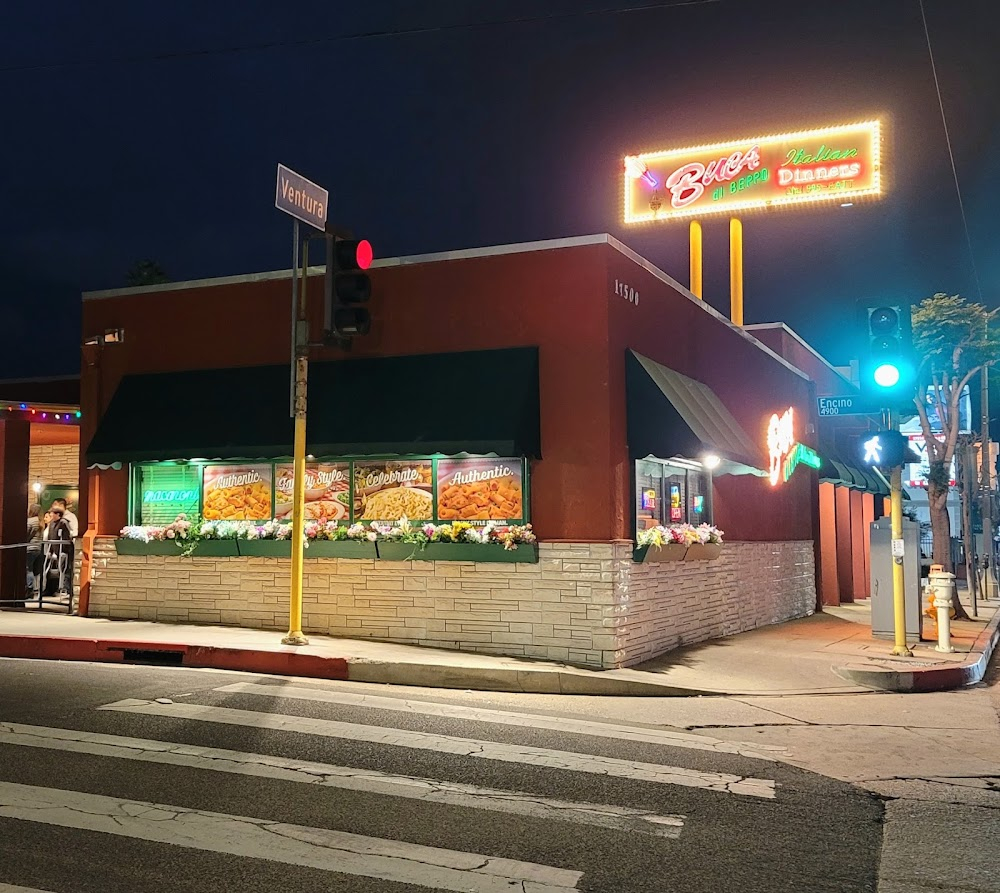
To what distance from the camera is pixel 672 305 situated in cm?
1415

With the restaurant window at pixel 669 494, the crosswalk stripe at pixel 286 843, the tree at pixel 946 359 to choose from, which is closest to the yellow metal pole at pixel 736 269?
the tree at pixel 946 359

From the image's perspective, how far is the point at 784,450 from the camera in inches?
782

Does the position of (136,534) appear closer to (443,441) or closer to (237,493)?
(237,493)

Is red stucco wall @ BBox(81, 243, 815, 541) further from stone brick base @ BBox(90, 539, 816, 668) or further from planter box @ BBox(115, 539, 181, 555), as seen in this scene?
stone brick base @ BBox(90, 539, 816, 668)

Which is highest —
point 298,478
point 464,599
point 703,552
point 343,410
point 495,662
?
point 343,410

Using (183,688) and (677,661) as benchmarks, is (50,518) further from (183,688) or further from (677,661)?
(677,661)

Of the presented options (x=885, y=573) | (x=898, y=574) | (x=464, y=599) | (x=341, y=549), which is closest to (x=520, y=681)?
(x=464, y=599)

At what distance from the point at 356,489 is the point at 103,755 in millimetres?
6311

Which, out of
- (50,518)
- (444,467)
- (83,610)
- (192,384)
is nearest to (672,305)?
(444,467)

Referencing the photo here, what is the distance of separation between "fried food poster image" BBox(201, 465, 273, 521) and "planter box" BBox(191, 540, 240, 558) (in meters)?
0.43

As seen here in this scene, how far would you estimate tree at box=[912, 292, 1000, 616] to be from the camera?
838 inches

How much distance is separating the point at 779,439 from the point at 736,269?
13.5 ft

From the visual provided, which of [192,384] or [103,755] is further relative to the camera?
[192,384]

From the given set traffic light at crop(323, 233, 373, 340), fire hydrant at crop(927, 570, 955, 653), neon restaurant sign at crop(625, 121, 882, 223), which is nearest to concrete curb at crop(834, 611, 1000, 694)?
fire hydrant at crop(927, 570, 955, 653)
